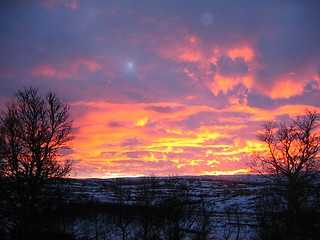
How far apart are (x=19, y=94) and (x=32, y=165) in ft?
18.6

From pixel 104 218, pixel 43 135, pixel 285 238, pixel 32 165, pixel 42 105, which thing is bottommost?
pixel 104 218

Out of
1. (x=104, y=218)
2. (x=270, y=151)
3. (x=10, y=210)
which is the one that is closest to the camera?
(x=10, y=210)

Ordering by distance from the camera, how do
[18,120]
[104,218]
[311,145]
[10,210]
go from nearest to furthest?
[10,210] → [18,120] → [311,145] → [104,218]

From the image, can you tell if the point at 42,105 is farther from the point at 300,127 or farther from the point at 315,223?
the point at 300,127

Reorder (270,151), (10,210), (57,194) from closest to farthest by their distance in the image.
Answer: (10,210)
(57,194)
(270,151)

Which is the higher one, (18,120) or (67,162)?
(18,120)

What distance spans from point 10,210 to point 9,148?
4.53 m

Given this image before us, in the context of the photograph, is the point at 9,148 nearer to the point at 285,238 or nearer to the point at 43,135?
the point at 43,135

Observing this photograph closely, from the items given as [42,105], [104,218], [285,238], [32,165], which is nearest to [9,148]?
[32,165]

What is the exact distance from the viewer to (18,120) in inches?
910

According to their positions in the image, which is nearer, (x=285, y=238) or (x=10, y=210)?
(x=10, y=210)

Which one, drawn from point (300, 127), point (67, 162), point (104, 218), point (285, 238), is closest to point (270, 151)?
point (300, 127)

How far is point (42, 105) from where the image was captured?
24.2m

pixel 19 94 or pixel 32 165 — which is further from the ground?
pixel 19 94
